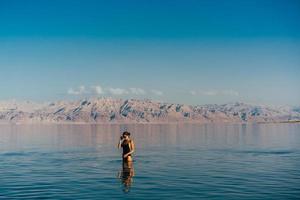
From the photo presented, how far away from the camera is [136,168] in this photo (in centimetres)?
3788

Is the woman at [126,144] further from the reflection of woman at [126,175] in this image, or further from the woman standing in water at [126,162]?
the reflection of woman at [126,175]

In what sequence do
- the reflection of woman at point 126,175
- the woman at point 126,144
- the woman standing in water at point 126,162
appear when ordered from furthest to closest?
the woman at point 126,144
the woman standing in water at point 126,162
the reflection of woman at point 126,175

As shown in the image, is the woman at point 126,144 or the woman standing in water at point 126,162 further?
the woman at point 126,144

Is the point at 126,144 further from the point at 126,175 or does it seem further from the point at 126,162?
the point at 126,175

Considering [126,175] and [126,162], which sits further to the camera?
[126,162]

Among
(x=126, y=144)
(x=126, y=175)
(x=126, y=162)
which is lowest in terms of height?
(x=126, y=175)

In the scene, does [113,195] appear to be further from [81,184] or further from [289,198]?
[289,198]

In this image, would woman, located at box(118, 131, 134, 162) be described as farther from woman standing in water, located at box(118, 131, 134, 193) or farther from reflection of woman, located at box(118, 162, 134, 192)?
reflection of woman, located at box(118, 162, 134, 192)

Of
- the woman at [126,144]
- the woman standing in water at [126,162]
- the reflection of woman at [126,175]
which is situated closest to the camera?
the reflection of woman at [126,175]

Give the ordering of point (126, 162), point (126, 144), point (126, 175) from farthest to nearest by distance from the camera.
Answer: point (126, 162) → point (126, 144) → point (126, 175)

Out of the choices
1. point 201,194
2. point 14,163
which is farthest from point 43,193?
point 14,163

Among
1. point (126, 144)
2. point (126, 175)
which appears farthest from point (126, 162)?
point (126, 175)

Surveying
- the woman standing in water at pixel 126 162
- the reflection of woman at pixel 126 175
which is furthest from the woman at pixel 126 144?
the reflection of woman at pixel 126 175

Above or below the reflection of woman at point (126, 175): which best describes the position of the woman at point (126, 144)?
above
